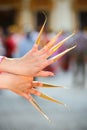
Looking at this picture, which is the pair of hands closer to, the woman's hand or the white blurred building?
the woman's hand

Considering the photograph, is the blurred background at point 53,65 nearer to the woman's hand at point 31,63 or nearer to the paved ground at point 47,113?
the paved ground at point 47,113

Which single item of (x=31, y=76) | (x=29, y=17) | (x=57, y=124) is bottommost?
(x=57, y=124)

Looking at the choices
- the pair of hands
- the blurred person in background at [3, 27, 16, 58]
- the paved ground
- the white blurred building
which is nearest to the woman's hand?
the pair of hands

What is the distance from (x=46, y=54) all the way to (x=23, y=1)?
37454 mm

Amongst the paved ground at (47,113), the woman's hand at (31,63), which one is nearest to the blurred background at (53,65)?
the paved ground at (47,113)

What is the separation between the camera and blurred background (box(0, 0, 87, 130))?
11281 millimetres

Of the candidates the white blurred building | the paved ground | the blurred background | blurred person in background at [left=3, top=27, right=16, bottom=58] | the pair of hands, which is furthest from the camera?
the white blurred building

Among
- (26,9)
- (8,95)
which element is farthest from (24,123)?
(26,9)

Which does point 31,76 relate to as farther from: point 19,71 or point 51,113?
point 51,113

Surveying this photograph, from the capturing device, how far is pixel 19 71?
4758 millimetres

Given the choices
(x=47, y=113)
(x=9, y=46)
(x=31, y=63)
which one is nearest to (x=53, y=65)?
(x=9, y=46)

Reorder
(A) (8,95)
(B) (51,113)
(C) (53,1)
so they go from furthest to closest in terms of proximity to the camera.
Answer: (C) (53,1) → (A) (8,95) → (B) (51,113)

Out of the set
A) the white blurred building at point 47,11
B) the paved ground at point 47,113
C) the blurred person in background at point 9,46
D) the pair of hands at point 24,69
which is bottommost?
the paved ground at point 47,113

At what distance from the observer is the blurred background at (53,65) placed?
37.0 ft
